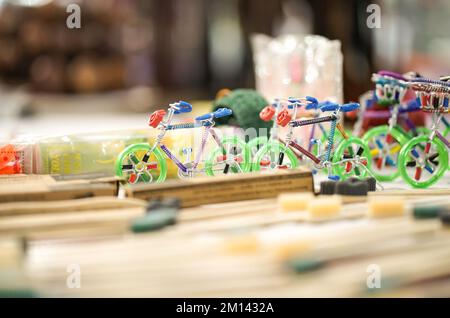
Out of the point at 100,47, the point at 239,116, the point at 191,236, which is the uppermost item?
the point at 100,47

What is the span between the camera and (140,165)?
1.70 metres

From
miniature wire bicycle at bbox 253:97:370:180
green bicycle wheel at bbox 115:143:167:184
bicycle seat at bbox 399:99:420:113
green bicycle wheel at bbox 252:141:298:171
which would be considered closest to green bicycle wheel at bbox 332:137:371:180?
miniature wire bicycle at bbox 253:97:370:180

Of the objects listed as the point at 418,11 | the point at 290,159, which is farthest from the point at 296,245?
the point at 418,11

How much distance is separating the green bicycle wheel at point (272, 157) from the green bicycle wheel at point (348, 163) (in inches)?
4.3

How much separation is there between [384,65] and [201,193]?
2.63m

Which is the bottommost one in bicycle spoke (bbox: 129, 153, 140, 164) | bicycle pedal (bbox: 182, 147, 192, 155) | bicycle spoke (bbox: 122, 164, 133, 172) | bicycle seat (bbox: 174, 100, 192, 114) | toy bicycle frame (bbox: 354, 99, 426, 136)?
bicycle spoke (bbox: 122, 164, 133, 172)

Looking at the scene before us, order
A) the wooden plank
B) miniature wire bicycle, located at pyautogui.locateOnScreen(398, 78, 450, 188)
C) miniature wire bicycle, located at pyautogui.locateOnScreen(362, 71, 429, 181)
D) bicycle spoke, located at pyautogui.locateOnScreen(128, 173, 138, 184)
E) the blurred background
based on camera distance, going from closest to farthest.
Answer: the wooden plank < bicycle spoke, located at pyautogui.locateOnScreen(128, 173, 138, 184) < miniature wire bicycle, located at pyautogui.locateOnScreen(398, 78, 450, 188) < miniature wire bicycle, located at pyautogui.locateOnScreen(362, 71, 429, 181) < the blurred background

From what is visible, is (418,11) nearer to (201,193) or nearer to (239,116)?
(239,116)

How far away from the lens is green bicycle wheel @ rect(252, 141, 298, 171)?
171cm

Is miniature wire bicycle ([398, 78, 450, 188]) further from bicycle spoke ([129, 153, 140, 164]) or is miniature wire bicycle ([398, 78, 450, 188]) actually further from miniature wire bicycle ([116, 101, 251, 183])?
bicycle spoke ([129, 153, 140, 164])

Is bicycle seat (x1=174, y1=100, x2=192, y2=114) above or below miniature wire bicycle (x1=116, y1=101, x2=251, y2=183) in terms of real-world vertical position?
above

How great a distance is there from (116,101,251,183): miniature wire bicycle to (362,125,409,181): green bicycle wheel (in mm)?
482

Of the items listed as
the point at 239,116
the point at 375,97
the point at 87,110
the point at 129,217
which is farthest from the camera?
the point at 87,110

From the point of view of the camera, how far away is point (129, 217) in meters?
1.27
